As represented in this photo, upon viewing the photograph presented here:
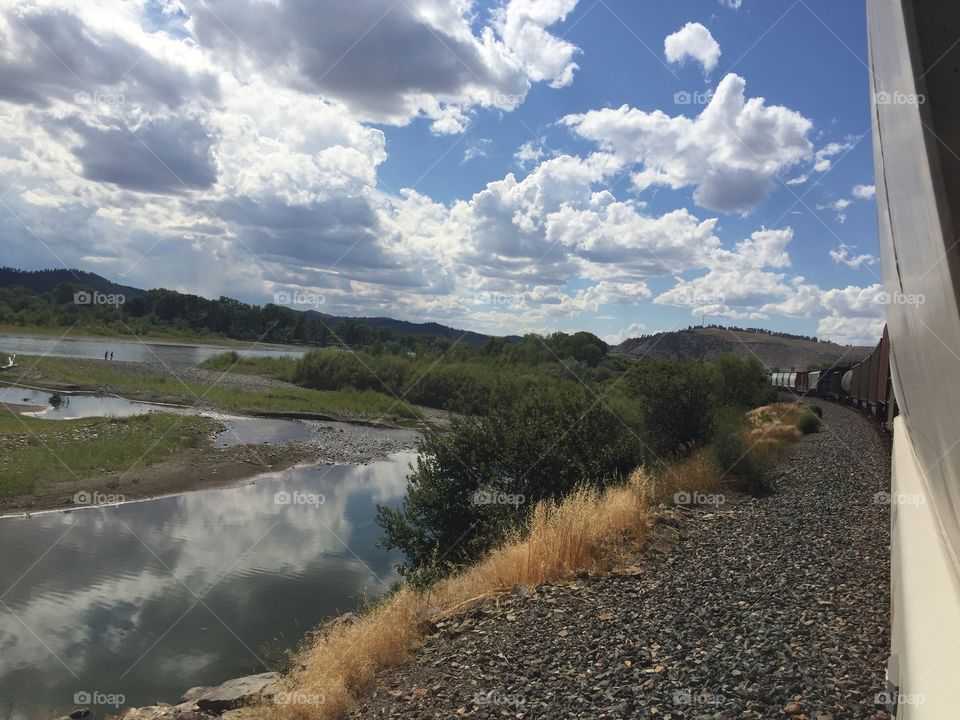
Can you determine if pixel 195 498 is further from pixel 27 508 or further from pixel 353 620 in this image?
pixel 353 620

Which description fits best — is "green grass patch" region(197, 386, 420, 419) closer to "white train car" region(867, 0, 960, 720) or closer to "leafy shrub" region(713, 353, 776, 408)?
"leafy shrub" region(713, 353, 776, 408)

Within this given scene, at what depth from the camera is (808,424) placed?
26.7 meters

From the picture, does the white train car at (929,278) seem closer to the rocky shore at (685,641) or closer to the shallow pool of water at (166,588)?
the rocky shore at (685,641)

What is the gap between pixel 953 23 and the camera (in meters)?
1.85

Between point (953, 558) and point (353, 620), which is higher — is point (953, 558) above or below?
above

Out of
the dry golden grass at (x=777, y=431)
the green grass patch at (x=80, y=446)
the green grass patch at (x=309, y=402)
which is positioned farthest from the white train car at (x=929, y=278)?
the green grass patch at (x=309, y=402)

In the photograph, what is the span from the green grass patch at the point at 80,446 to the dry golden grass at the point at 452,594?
57.0ft

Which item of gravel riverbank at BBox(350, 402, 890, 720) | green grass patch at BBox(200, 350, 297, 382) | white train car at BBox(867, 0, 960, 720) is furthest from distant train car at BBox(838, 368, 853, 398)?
green grass patch at BBox(200, 350, 297, 382)

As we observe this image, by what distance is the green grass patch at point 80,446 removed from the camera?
22.2 meters

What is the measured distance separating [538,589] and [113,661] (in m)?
8.08

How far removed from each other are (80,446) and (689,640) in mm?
26404

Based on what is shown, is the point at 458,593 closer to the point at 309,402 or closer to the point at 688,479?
the point at 688,479

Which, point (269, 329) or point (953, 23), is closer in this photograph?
point (953, 23)

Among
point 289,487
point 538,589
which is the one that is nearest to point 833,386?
point 289,487
